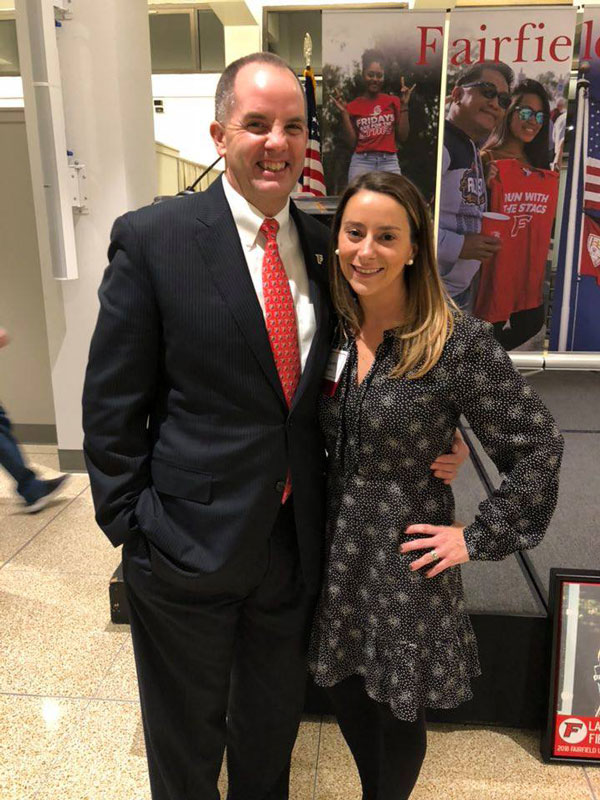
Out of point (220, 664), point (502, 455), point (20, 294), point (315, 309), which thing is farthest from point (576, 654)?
point (20, 294)

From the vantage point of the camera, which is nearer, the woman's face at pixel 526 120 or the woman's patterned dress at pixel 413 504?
the woman's patterned dress at pixel 413 504

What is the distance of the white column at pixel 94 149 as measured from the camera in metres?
3.78

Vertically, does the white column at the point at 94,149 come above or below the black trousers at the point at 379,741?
above

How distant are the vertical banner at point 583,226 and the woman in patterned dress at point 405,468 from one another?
374 centimetres

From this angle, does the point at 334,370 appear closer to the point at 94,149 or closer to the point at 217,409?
the point at 217,409

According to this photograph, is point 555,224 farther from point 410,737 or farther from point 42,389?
point 410,737

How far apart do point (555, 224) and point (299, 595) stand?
3.95m

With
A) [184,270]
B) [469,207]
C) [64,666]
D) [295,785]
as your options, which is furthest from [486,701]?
[469,207]

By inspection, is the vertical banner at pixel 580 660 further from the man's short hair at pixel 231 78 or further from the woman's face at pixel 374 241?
the man's short hair at pixel 231 78

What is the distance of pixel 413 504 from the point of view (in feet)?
4.65

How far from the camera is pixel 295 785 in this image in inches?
78.3

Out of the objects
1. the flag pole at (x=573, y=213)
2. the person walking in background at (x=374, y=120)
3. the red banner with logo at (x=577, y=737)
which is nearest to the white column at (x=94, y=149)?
the person walking in background at (x=374, y=120)

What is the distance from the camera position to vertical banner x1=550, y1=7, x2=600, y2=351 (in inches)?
174

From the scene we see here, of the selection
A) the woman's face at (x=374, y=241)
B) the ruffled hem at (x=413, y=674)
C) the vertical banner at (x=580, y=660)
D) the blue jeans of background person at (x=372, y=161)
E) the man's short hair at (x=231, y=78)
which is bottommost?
the vertical banner at (x=580, y=660)
